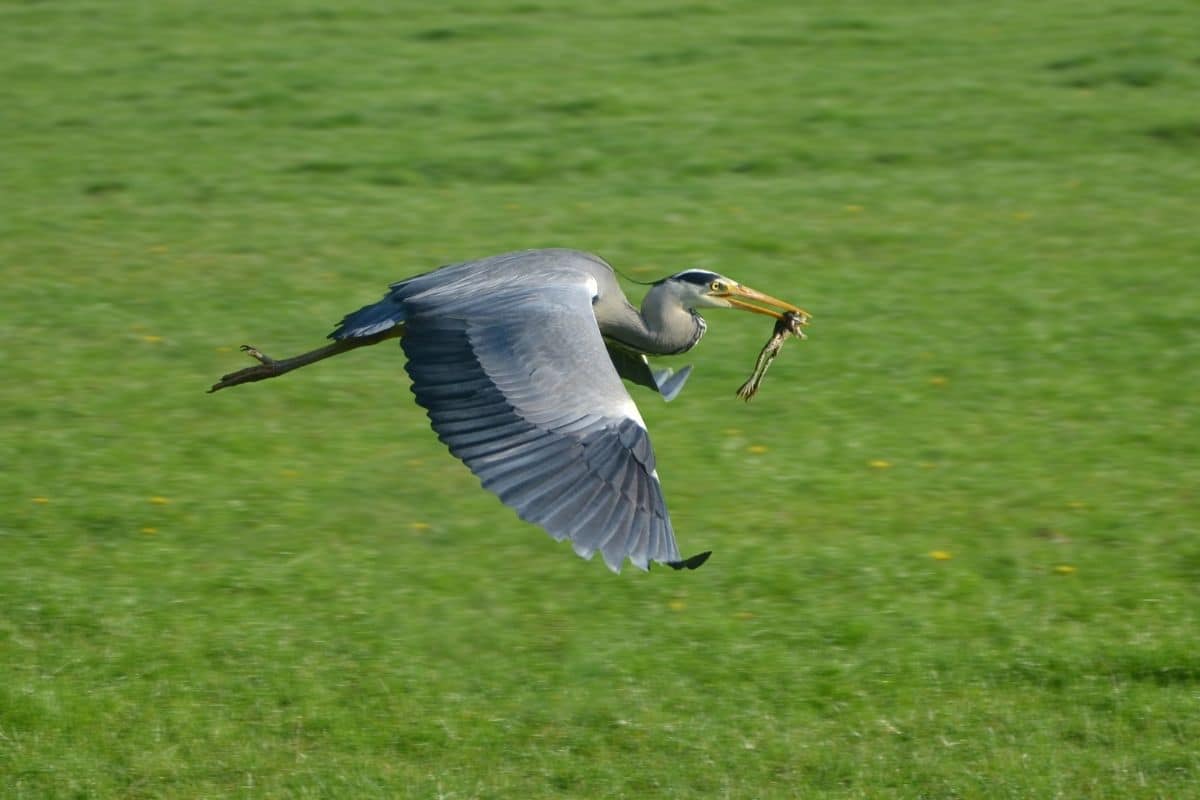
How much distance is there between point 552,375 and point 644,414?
397 cm

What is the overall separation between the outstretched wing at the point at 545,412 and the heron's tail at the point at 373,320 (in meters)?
0.11

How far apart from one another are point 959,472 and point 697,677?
8.39 ft

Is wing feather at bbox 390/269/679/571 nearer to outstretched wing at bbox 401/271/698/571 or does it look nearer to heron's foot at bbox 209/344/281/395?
outstretched wing at bbox 401/271/698/571

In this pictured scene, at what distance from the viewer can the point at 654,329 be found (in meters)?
7.35

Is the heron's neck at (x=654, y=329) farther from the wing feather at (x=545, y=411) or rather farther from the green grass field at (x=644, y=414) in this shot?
the green grass field at (x=644, y=414)

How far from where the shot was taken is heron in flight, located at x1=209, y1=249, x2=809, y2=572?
5.70 m

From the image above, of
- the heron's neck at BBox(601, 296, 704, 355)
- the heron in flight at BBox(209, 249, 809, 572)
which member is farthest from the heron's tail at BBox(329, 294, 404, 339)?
the heron's neck at BBox(601, 296, 704, 355)

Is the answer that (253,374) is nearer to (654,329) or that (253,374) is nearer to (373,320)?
(373,320)

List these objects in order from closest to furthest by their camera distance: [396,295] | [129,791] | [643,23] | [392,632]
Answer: [129,791] → [396,295] → [392,632] → [643,23]

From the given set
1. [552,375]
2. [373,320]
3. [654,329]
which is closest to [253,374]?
[373,320]

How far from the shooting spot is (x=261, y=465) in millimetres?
9492

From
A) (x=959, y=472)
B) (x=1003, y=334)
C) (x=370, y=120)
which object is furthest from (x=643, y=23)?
(x=959, y=472)

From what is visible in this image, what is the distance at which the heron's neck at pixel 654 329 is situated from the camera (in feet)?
23.9

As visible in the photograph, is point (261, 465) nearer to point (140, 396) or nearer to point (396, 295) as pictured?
point (140, 396)
